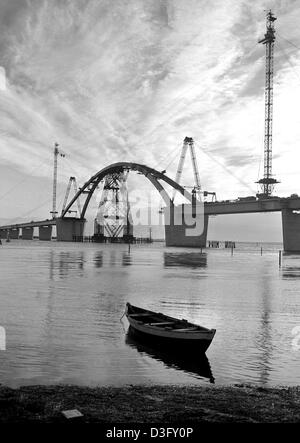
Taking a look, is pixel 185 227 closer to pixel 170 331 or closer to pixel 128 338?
pixel 128 338

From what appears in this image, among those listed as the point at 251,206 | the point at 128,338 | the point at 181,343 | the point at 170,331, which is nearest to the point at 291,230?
the point at 251,206

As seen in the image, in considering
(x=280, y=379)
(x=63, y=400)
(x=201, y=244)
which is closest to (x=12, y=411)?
(x=63, y=400)

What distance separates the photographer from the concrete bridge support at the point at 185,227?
16900 centimetres

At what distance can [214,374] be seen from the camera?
14359 mm

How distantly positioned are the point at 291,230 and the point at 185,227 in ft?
169

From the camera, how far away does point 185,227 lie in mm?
177250

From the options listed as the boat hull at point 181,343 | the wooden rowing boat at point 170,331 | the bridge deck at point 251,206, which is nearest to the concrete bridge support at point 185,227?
the bridge deck at point 251,206

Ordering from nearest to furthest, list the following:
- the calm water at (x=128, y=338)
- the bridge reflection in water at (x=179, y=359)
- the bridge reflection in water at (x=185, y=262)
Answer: the calm water at (x=128, y=338)
the bridge reflection in water at (x=179, y=359)
the bridge reflection in water at (x=185, y=262)

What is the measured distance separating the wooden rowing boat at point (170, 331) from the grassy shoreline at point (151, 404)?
4.09 meters

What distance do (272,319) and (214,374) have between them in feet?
40.2

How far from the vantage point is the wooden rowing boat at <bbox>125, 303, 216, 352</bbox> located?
16.5m

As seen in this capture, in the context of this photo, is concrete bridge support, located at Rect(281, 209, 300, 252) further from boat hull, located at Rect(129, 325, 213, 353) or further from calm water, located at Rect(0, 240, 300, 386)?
boat hull, located at Rect(129, 325, 213, 353)

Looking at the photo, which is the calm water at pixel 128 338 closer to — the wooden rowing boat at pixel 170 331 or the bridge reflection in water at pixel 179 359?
the bridge reflection in water at pixel 179 359
